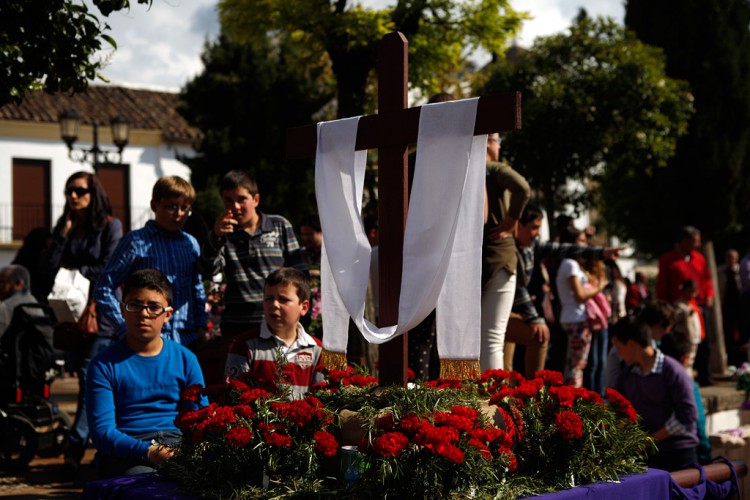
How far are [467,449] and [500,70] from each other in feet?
54.5

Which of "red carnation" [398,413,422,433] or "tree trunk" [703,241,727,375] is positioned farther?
"tree trunk" [703,241,727,375]

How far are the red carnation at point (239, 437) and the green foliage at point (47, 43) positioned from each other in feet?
10.4

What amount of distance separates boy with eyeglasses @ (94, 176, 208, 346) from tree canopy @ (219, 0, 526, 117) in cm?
681

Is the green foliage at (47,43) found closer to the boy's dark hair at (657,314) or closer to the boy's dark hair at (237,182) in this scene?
the boy's dark hair at (237,182)

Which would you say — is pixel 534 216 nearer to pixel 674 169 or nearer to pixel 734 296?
pixel 734 296

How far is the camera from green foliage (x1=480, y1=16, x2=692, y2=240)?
17359 mm

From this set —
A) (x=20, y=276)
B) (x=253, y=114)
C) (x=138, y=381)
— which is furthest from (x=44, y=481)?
(x=253, y=114)

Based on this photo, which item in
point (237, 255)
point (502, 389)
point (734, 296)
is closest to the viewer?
point (502, 389)

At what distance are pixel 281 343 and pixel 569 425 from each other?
5.18 feet

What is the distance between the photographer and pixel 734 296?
15.7 metres

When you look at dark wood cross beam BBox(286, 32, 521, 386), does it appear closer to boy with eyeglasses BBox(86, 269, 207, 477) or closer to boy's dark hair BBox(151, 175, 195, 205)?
boy with eyeglasses BBox(86, 269, 207, 477)

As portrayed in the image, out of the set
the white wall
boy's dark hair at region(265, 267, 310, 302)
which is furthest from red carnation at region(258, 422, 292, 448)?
the white wall

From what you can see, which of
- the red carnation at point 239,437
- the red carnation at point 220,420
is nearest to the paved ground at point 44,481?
the red carnation at point 220,420

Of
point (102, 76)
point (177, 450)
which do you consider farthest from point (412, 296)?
point (102, 76)
